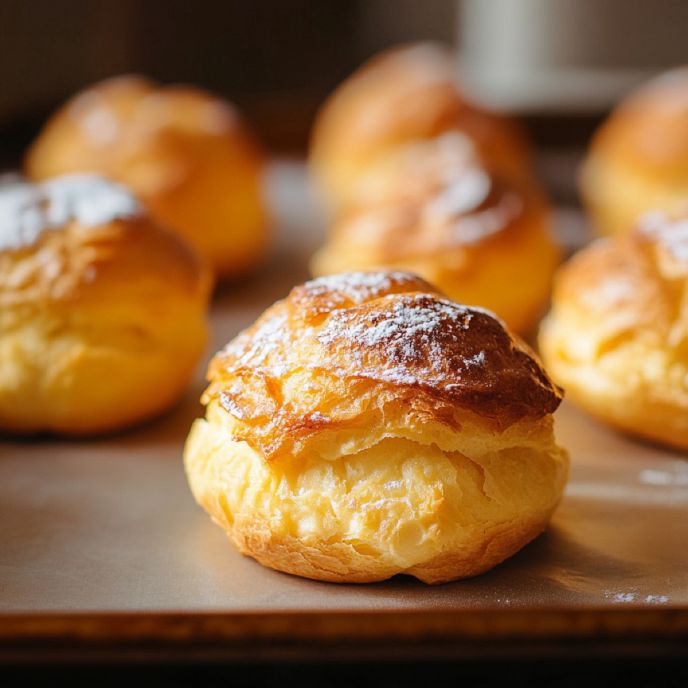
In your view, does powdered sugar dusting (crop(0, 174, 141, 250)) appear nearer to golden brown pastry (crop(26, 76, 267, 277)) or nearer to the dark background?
golden brown pastry (crop(26, 76, 267, 277))

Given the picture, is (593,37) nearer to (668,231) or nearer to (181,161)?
(181,161)

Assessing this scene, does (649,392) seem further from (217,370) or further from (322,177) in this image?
(322,177)

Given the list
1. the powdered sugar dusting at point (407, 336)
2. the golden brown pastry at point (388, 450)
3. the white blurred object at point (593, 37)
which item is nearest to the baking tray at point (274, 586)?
the golden brown pastry at point (388, 450)

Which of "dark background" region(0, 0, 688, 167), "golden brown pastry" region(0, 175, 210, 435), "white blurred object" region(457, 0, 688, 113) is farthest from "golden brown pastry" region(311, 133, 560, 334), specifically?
"white blurred object" region(457, 0, 688, 113)

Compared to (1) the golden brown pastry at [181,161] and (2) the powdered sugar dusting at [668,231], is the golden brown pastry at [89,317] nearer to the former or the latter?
(1) the golden brown pastry at [181,161]

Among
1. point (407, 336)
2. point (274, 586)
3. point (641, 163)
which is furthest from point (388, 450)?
point (641, 163)

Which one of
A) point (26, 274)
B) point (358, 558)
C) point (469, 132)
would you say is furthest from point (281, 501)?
point (469, 132)
